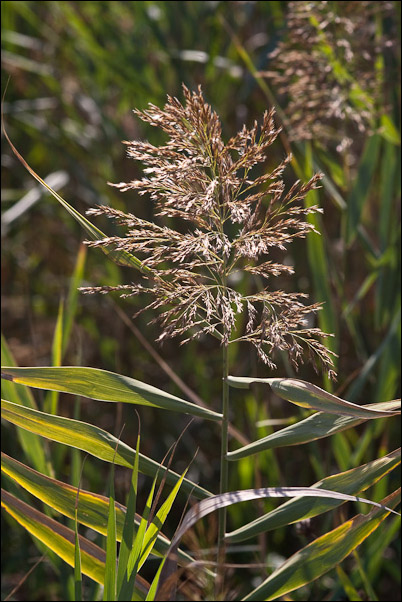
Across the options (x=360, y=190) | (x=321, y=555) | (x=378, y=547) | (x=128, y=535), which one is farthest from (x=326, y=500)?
(x=360, y=190)

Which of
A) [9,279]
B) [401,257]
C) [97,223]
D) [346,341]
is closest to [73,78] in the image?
[97,223]

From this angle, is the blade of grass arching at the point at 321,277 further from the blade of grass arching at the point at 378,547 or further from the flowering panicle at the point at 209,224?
the flowering panicle at the point at 209,224

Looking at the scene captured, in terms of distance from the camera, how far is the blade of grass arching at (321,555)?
534mm

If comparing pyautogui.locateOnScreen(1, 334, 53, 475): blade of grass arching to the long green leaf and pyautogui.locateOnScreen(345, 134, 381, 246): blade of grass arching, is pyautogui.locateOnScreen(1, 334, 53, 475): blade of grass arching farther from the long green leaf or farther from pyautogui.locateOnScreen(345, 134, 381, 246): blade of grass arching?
pyautogui.locateOnScreen(345, 134, 381, 246): blade of grass arching

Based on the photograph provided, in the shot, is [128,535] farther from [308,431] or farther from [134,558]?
[308,431]

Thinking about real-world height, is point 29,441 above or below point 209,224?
below

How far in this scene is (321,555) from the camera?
540 millimetres

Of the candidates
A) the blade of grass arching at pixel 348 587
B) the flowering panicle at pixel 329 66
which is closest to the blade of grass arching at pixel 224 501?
the blade of grass arching at pixel 348 587

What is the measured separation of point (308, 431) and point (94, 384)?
161 mm

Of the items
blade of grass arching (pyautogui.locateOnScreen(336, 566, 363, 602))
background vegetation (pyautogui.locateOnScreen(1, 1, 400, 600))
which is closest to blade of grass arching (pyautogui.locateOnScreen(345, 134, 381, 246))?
background vegetation (pyautogui.locateOnScreen(1, 1, 400, 600))

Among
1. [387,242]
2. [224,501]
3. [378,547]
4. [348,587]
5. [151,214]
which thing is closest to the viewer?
[224,501]

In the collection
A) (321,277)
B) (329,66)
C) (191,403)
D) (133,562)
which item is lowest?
(133,562)

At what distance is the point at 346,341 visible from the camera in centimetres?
132

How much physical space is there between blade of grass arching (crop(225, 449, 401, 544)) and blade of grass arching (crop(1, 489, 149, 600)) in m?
0.11
